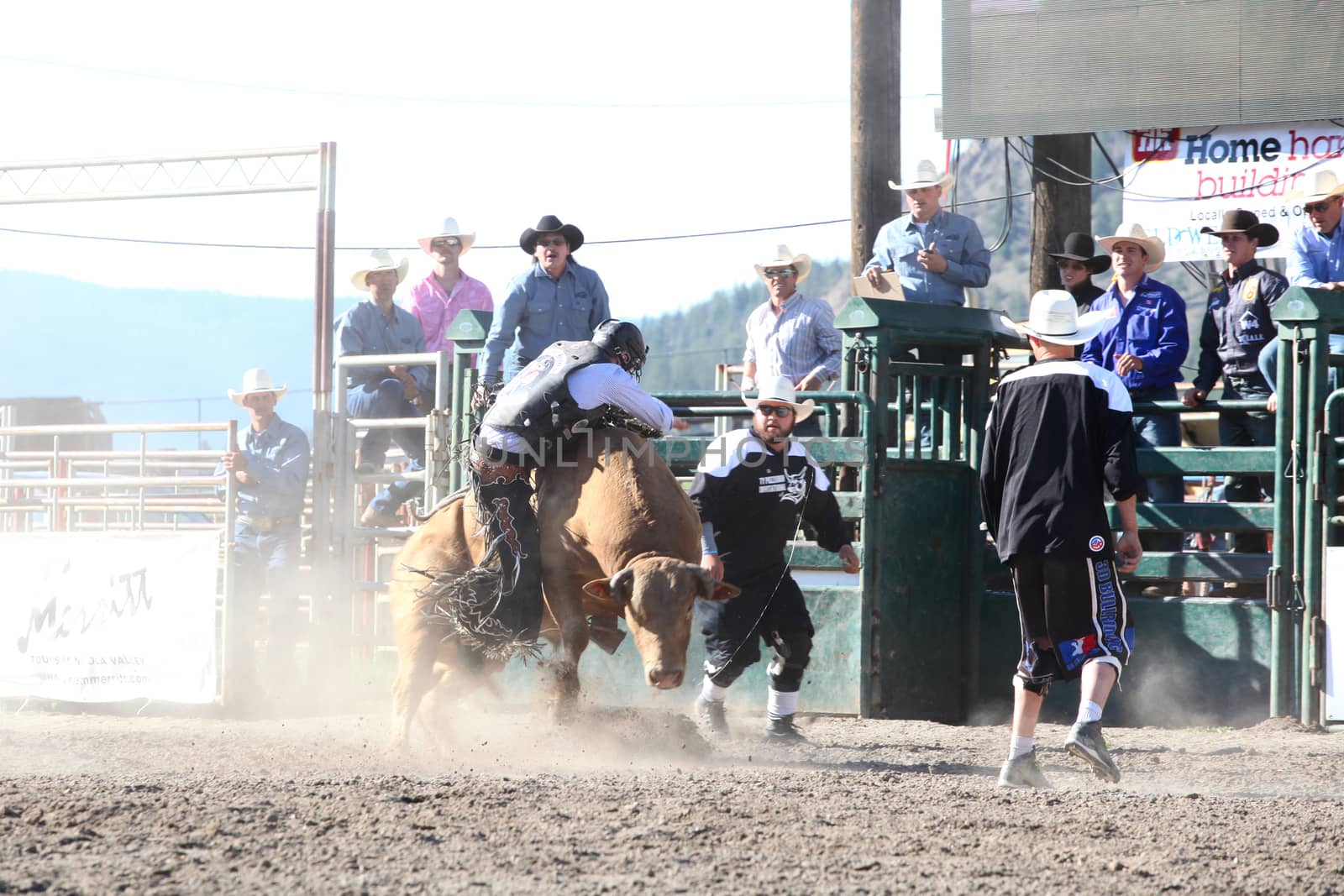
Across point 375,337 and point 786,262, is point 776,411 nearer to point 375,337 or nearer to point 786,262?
point 786,262

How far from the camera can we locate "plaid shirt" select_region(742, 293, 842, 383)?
1056 centimetres

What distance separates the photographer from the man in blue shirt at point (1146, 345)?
9.45 m

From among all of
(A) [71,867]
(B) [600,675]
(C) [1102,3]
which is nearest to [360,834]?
(A) [71,867]

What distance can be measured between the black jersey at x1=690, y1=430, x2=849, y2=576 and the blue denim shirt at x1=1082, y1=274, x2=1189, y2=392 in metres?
2.30

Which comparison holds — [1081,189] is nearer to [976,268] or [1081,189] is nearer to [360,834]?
[976,268]

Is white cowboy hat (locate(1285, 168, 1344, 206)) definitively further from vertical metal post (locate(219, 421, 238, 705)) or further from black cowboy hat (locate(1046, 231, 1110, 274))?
vertical metal post (locate(219, 421, 238, 705))

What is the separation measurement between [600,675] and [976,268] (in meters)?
3.61

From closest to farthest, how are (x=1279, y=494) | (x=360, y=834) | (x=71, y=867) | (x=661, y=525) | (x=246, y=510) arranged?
(x=71, y=867)
(x=360, y=834)
(x=661, y=525)
(x=1279, y=494)
(x=246, y=510)

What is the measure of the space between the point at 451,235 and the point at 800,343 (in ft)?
10.1

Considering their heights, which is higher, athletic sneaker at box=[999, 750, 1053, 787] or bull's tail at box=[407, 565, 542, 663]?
bull's tail at box=[407, 565, 542, 663]

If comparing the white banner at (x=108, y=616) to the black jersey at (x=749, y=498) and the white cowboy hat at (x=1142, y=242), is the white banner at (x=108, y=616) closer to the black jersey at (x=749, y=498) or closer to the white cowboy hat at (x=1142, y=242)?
the black jersey at (x=749, y=498)

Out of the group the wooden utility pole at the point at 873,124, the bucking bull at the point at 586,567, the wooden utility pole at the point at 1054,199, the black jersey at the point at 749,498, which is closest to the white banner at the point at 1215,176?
the wooden utility pole at the point at 1054,199

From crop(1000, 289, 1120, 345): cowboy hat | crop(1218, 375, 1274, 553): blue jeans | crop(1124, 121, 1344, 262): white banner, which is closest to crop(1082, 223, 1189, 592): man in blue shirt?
crop(1218, 375, 1274, 553): blue jeans

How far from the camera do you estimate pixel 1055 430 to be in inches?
258
